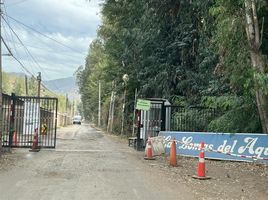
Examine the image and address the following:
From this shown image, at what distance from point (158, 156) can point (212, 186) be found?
734cm

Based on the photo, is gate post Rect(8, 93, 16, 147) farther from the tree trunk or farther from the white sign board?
the tree trunk

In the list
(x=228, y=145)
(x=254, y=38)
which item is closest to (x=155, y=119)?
(x=228, y=145)

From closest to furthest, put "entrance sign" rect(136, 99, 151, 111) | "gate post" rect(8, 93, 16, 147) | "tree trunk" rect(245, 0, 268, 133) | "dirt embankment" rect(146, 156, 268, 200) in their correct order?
"dirt embankment" rect(146, 156, 268, 200), "tree trunk" rect(245, 0, 268, 133), "gate post" rect(8, 93, 16, 147), "entrance sign" rect(136, 99, 151, 111)

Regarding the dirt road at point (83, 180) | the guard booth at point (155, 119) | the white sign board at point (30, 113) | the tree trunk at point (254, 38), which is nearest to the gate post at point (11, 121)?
the dirt road at point (83, 180)

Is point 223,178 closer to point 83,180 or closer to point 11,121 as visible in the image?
point 83,180

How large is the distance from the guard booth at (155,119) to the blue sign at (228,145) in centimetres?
239

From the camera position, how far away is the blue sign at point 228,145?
15.0m

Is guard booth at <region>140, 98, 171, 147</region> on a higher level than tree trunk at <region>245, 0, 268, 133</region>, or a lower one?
lower

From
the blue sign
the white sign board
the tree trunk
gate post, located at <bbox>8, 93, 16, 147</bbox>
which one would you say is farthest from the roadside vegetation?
gate post, located at <bbox>8, 93, 16, 147</bbox>

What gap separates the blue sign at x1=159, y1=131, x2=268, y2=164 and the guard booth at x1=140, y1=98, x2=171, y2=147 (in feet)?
7.85

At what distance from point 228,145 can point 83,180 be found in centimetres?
660

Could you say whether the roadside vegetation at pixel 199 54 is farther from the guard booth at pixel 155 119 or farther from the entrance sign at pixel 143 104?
the entrance sign at pixel 143 104

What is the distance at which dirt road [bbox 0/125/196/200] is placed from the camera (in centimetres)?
A: 982

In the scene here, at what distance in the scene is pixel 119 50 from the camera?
3569 cm
